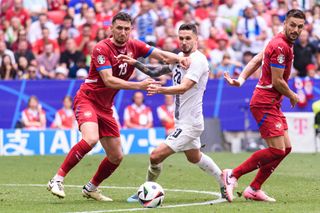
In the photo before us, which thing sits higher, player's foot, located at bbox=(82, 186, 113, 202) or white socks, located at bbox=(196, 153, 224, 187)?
white socks, located at bbox=(196, 153, 224, 187)

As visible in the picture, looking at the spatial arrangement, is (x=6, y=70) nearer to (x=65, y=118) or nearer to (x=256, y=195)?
(x=65, y=118)

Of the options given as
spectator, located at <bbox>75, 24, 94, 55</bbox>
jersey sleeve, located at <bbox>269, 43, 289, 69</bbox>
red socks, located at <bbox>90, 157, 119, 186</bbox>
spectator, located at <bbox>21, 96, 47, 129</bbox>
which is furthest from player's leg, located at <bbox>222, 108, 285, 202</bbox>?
spectator, located at <bbox>75, 24, 94, 55</bbox>

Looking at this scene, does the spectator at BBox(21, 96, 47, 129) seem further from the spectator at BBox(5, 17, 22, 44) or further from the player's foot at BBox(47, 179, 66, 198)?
the player's foot at BBox(47, 179, 66, 198)

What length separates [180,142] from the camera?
41.8ft

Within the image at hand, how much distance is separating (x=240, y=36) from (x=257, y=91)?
1430 cm

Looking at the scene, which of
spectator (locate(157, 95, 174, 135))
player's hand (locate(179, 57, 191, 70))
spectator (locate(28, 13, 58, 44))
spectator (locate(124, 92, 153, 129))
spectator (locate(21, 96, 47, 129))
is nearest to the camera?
player's hand (locate(179, 57, 191, 70))

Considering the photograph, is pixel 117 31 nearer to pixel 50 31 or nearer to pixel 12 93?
pixel 12 93

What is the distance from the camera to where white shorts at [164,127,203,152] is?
12.7 m

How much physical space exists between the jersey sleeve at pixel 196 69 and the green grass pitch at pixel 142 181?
1625 millimetres

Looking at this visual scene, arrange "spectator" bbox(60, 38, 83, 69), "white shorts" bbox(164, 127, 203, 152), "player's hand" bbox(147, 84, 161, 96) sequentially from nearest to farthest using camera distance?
"player's hand" bbox(147, 84, 161, 96), "white shorts" bbox(164, 127, 203, 152), "spectator" bbox(60, 38, 83, 69)

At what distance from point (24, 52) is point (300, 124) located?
716 centimetres

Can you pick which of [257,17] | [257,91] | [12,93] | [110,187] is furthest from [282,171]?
[257,17]

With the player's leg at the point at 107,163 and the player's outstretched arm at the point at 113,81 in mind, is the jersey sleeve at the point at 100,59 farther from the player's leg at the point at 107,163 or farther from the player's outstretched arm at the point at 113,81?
the player's leg at the point at 107,163

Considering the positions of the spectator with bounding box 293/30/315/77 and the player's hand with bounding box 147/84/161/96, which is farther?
the spectator with bounding box 293/30/315/77
